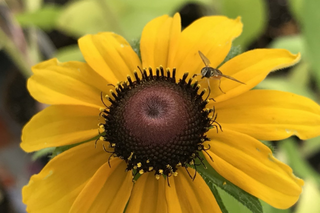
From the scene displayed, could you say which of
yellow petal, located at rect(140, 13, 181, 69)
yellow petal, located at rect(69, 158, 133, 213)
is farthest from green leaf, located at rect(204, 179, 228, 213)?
yellow petal, located at rect(140, 13, 181, 69)

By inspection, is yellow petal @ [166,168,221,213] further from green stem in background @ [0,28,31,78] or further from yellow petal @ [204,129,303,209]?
green stem in background @ [0,28,31,78]

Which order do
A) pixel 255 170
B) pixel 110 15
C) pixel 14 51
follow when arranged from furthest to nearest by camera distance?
pixel 14 51 → pixel 110 15 → pixel 255 170

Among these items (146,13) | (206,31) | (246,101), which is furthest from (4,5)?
(246,101)

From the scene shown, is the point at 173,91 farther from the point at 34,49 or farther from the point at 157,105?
the point at 34,49

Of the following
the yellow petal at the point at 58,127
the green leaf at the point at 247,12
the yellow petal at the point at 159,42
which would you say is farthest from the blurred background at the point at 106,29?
the yellow petal at the point at 58,127

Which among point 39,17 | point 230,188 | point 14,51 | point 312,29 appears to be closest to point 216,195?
point 230,188

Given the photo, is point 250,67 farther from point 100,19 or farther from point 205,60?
point 100,19
